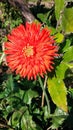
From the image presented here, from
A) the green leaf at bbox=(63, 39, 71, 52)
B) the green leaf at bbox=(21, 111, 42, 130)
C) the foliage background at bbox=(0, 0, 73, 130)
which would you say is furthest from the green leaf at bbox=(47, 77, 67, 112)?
the green leaf at bbox=(21, 111, 42, 130)

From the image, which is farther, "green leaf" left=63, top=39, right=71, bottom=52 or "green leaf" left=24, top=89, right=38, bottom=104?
"green leaf" left=24, top=89, right=38, bottom=104

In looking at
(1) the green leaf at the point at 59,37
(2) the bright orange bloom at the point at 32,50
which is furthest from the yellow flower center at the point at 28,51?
(1) the green leaf at the point at 59,37

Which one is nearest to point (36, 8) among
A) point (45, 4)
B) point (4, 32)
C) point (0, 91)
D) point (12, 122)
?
point (45, 4)

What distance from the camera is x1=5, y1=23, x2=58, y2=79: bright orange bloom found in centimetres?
148

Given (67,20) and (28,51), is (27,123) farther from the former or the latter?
(67,20)

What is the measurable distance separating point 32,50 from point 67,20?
0.18 m

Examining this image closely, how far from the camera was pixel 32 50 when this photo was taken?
149 cm

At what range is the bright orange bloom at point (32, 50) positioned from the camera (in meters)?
1.48

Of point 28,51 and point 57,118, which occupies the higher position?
point 28,51

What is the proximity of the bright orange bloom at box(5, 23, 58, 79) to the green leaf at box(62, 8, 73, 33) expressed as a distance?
2.7 inches

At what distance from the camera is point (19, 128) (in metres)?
2.08

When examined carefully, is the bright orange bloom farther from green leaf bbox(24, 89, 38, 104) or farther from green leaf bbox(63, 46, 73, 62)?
green leaf bbox(24, 89, 38, 104)

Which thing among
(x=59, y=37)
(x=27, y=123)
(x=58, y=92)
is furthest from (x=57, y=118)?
(x=59, y=37)

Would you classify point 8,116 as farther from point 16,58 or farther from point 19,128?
point 16,58
